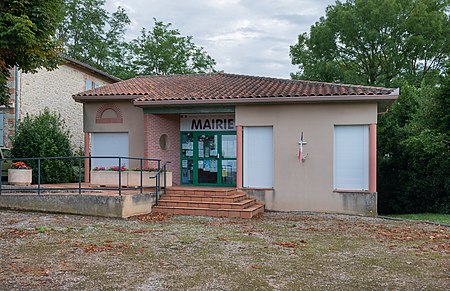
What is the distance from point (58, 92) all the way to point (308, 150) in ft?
45.5

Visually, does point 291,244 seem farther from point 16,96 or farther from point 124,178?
point 16,96

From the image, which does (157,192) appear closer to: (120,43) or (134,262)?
(134,262)

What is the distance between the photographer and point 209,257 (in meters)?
7.54

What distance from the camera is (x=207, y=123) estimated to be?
54.7 feet

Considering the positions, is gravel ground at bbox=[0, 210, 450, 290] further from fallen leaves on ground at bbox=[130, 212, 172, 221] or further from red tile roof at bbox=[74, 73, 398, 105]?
red tile roof at bbox=[74, 73, 398, 105]

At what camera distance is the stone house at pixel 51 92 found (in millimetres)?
19328

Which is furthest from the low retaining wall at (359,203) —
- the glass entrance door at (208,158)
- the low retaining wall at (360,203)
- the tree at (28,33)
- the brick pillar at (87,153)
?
the tree at (28,33)

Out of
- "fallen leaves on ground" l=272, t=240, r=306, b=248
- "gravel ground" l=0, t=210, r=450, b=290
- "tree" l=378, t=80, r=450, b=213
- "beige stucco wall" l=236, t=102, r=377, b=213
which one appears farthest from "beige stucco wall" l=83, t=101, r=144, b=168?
→ "tree" l=378, t=80, r=450, b=213

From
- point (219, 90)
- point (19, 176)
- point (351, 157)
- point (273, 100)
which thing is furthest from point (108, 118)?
point (351, 157)

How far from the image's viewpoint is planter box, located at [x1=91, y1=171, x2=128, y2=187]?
14.3 meters

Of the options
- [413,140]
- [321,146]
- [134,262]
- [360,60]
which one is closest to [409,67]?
[360,60]

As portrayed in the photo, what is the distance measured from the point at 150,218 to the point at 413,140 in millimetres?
9956

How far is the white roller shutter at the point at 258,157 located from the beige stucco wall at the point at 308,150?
0.27 metres

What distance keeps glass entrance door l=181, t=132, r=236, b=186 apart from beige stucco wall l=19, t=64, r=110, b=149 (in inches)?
283
